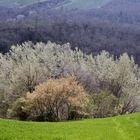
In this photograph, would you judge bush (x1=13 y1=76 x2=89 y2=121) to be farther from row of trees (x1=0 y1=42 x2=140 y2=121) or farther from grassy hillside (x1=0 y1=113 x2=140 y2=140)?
grassy hillside (x1=0 y1=113 x2=140 y2=140)

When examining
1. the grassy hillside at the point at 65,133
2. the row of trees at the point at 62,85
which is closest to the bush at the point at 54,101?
the row of trees at the point at 62,85

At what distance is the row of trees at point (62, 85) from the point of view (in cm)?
5969

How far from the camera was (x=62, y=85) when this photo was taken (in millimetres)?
59969

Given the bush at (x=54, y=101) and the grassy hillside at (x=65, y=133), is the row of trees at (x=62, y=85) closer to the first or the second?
the bush at (x=54, y=101)

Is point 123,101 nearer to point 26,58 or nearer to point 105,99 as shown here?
point 105,99

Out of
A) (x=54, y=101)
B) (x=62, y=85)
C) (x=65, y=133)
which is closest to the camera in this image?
(x=65, y=133)

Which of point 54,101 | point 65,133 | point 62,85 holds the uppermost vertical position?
point 65,133

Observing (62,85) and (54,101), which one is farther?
(62,85)

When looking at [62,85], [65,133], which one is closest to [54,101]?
[62,85]

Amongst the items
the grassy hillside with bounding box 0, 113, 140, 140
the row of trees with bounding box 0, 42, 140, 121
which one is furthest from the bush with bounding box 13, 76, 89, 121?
the grassy hillside with bounding box 0, 113, 140, 140

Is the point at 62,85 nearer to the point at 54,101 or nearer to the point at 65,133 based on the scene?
the point at 54,101

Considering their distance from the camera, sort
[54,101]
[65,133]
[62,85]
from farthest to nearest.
A: 1. [62,85]
2. [54,101]
3. [65,133]

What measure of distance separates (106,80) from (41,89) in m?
25.1

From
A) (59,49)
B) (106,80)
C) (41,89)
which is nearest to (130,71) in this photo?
(106,80)
